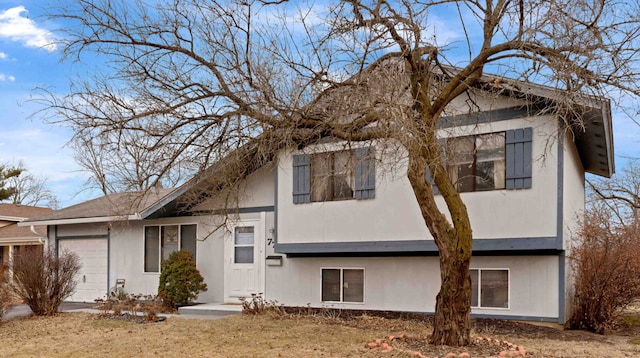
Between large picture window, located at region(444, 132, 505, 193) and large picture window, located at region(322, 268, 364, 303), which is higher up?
large picture window, located at region(444, 132, 505, 193)

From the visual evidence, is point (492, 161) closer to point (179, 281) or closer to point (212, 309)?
point (212, 309)

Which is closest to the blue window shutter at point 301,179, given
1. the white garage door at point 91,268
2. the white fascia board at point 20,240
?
the white garage door at point 91,268

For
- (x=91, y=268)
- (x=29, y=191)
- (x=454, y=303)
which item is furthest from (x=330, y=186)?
(x=29, y=191)

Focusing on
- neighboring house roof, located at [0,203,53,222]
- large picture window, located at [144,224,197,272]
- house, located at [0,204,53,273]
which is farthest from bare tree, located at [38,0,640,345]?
neighboring house roof, located at [0,203,53,222]

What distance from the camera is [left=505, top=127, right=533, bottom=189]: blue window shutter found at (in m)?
11.3

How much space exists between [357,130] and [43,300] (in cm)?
874

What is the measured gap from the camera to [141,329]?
11.4 meters

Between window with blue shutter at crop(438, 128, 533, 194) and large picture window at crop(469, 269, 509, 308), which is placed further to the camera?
large picture window at crop(469, 269, 509, 308)

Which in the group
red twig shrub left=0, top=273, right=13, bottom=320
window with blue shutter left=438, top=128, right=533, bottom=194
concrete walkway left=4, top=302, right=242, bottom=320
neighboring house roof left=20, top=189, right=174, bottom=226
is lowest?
concrete walkway left=4, top=302, right=242, bottom=320

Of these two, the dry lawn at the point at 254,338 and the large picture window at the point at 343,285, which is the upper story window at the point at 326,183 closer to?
the large picture window at the point at 343,285

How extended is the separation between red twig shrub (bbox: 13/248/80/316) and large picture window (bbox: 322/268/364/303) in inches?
232

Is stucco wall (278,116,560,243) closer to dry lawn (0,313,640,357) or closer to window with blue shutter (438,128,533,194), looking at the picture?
window with blue shutter (438,128,533,194)

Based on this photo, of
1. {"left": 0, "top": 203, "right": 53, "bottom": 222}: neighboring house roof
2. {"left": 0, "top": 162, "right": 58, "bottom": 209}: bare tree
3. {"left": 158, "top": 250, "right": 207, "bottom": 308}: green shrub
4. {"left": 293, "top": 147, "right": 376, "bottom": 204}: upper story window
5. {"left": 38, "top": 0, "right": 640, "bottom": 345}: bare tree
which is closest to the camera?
{"left": 38, "top": 0, "right": 640, "bottom": 345}: bare tree

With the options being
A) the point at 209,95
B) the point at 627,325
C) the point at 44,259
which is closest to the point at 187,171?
the point at 209,95
